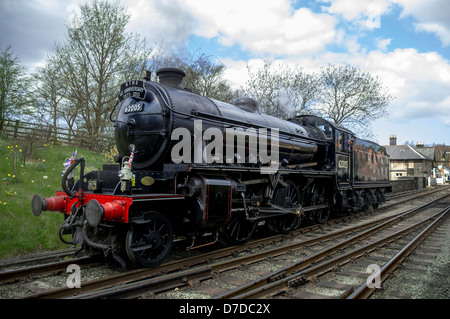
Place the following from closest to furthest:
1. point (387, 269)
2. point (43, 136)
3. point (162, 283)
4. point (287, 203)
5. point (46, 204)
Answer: point (162, 283) < point (387, 269) < point (46, 204) < point (287, 203) < point (43, 136)

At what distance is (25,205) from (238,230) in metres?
5.30

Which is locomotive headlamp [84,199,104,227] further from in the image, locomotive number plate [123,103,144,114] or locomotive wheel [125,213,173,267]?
locomotive number plate [123,103,144,114]

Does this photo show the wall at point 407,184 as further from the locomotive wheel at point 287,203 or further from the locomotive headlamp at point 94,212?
the locomotive headlamp at point 94,212

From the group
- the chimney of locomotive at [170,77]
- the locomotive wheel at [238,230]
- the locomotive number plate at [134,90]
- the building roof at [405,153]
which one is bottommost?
the locomotive wheel at [238,230]

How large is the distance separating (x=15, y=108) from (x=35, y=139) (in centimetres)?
316

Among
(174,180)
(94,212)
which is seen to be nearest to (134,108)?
(174,180)

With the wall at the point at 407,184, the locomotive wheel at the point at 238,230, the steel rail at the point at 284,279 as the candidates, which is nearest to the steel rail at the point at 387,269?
the steel rail at the point at 284,279

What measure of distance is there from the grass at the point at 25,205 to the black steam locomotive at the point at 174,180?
1.59m

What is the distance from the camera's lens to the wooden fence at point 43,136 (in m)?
13.6

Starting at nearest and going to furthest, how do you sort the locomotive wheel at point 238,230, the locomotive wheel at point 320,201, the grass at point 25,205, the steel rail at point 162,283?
the steel rail at point 162,283 < the grass at point 25,205 < the locomotive wheel at point 238,230 < the locomotive wheel at point 320,201

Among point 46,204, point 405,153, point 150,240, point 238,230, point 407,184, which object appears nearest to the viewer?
point 150,240

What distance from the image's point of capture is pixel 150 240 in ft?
16.4

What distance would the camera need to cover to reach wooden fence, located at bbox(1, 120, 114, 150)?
13624 mm

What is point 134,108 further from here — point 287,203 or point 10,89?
point 10,89
